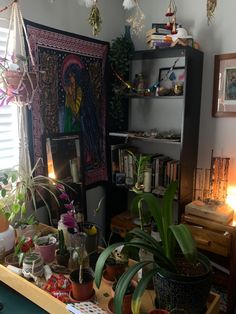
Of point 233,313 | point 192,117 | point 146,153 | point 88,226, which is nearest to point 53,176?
point 88,226

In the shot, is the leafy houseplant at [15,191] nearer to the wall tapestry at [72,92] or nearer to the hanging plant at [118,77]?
the wall tapestry at [72,92]

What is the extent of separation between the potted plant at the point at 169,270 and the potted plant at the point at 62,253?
43cm

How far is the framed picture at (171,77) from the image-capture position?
2.39 meters

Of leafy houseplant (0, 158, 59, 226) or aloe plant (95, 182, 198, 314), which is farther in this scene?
leafy houseplant (0, 158, 59, 226)

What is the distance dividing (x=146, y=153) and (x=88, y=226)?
130cm

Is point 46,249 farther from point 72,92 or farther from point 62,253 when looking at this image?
point 72,92

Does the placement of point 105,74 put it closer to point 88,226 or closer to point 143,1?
point 143,1

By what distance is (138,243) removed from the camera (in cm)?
105

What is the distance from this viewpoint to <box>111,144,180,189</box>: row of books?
2359 mm

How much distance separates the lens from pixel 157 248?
1.06 meters

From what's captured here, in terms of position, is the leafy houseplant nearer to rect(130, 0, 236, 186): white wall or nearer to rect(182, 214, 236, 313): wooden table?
rect(182, 214, 236, 313): wooden table

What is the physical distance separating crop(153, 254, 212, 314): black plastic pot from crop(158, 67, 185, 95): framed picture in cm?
165

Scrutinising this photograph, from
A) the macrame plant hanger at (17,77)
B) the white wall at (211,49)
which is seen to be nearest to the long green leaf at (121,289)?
the macrame plant hanger at (17,77)

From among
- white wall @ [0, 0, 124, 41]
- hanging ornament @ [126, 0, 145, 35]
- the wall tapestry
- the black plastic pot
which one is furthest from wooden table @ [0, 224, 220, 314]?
hanging ornament @ [126, 0, 145, 35]
